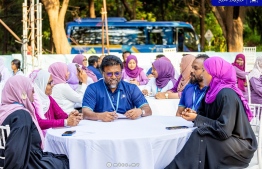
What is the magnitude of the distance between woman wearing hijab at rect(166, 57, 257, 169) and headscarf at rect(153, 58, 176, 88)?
309 cm

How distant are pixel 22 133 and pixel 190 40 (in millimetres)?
27054

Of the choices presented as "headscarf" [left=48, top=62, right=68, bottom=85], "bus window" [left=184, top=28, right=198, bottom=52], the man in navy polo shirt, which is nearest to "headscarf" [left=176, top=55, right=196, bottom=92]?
"headscarf" [left=48, top=62, right=68, bottom=85]

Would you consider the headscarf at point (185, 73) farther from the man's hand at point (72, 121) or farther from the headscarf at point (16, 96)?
the headscarf at point (16, 96)

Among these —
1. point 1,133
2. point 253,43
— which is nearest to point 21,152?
point 1,133

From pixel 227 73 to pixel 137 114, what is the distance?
1.10 meters

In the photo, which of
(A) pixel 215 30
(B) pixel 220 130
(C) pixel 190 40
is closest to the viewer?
(B) pixel 220 130

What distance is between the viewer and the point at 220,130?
16.6ft

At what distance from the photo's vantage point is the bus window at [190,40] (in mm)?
31062

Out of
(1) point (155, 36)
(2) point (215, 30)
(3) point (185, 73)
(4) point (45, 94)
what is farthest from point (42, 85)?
(2) point (215, 30)

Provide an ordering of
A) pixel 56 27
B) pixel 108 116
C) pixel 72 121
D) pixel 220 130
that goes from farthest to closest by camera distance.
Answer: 1. pixel 56 27
2. pixel 108 116
3. pixel 72 121
4. pixel 220 130

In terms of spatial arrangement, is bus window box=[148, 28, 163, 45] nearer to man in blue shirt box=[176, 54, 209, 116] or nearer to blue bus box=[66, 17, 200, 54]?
blue bus box=[66, 17, 200, 54]

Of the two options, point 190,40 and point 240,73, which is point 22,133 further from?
point 190,40

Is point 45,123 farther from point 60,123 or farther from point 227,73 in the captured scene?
point 227,73

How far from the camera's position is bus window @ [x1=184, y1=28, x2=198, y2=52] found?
3106 cm
